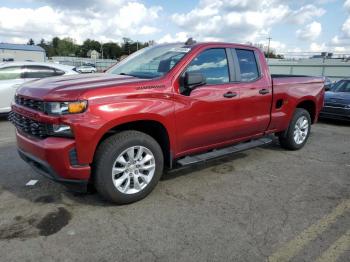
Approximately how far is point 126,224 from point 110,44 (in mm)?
119058

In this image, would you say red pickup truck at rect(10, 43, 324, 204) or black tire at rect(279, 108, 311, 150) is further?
black tire at rect(279, 108, 311, 150)

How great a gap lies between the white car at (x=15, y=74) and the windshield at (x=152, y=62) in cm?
472

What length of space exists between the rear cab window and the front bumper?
267cm

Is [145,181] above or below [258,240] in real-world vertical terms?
above

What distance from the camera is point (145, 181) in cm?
390

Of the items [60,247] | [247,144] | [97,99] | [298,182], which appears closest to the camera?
[60,247]

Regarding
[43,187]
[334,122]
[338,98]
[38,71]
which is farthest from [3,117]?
[334,122]

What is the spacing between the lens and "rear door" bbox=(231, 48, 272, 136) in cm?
482

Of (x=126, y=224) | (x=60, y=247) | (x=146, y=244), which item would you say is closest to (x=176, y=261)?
(x=146, y=244)

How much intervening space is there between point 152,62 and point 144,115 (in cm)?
110

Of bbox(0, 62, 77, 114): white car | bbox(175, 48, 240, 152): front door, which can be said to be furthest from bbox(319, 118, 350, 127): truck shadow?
bbox(0, 62, 77, 114): white car

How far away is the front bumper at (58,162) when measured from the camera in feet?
10.7

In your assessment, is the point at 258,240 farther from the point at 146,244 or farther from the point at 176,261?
the point at 146,244

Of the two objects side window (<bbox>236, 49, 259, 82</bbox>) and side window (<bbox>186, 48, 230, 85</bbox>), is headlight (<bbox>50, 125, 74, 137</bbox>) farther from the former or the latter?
side window (<bbox>236, 49, 259, 82</bbox>)
